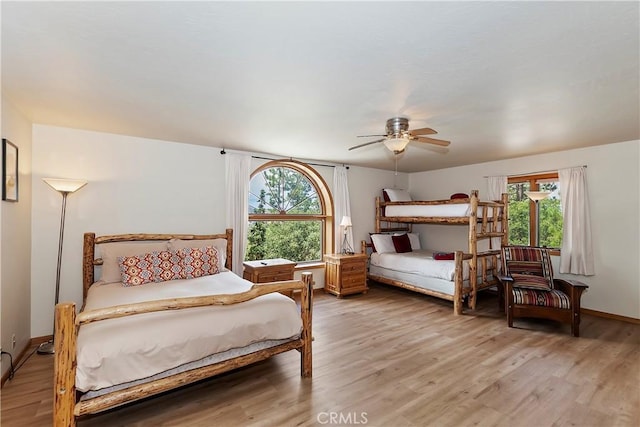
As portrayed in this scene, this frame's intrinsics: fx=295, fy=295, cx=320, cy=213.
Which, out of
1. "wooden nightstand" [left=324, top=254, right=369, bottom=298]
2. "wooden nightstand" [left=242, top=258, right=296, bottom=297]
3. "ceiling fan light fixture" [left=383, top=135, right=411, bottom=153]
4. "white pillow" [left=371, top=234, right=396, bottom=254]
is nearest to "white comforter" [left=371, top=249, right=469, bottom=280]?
"white pillow" [left=371, top=234, right=396, bottom=254]

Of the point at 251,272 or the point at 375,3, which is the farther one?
the point at 251,272

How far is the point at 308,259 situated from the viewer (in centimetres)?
557

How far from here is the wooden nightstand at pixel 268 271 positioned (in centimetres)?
419

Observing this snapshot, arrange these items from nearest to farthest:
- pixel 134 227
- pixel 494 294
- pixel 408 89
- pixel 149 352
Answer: pixel 149 352 < pixel 408 89 < pixel 134 227 < pixel 494 294

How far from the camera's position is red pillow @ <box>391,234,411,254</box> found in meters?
5.71

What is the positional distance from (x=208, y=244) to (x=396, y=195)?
384 centimetres

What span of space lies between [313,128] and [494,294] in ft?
14.5

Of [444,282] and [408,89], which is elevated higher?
[408,89]

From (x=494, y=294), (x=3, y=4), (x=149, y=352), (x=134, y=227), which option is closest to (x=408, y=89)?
(x=3, y=4)

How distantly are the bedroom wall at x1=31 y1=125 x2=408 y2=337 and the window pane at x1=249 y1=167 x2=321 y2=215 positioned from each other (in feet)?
2.36

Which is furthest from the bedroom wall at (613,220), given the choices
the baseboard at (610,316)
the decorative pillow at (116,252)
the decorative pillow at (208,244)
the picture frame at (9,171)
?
the picture frame at (9,171)

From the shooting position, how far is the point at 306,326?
263 cm

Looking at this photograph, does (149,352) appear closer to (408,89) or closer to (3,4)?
(3,4)

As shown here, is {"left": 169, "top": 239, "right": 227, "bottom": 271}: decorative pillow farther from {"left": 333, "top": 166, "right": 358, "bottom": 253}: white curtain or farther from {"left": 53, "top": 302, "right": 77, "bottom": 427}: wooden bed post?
{"left": 333, "top": 166, "right": 358, "bottom": 253}: white curtain
